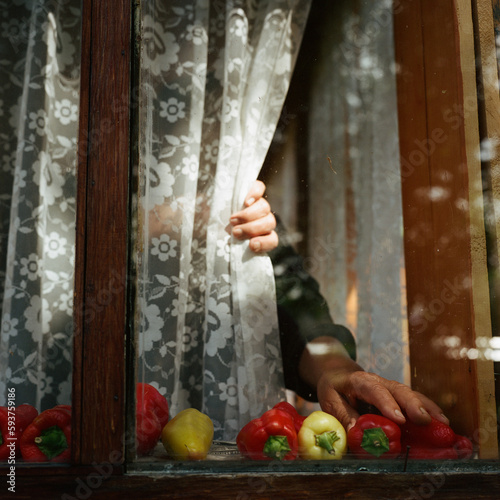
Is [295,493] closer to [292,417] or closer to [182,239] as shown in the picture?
[292,417]

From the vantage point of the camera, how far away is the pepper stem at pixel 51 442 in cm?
110

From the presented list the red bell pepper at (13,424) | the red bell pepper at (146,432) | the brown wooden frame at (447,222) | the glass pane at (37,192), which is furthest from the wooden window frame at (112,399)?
the glass pane at (37,192)

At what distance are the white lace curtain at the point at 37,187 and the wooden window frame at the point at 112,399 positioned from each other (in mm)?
489

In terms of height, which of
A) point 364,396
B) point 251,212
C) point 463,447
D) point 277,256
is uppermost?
point 251,212

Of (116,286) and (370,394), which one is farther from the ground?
(116,286)

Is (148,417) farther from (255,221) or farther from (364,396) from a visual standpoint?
(255,221)

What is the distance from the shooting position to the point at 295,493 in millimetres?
1028

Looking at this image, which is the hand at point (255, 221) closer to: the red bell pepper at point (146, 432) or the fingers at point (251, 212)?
the fingers at point (251, 212)

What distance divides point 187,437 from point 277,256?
785 mm

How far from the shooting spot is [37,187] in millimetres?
1659

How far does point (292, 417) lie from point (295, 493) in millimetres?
285

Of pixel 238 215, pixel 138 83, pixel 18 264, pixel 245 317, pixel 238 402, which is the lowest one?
pixel 238 402

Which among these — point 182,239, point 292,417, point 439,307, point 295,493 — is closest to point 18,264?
point 182,239

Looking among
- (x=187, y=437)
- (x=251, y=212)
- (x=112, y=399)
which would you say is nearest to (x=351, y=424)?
(x=187, y=437)
